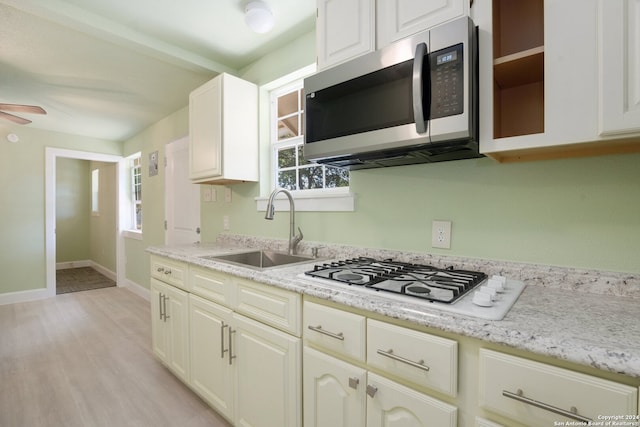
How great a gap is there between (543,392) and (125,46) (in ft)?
9.36

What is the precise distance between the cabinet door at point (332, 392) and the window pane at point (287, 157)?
58.6 inches

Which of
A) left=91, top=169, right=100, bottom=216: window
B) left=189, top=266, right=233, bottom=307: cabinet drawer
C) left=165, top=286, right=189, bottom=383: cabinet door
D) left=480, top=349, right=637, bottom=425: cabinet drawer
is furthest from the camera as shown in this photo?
left=91, top=169, right=100, bottom=216: window

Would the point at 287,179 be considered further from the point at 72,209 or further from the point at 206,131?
the point at 72,209

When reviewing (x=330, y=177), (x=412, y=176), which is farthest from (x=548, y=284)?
(x=330, y=177)

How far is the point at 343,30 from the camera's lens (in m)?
1.41

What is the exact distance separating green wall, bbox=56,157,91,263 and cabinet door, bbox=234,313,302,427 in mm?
6896

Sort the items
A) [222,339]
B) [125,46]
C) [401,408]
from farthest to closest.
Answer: [125,46], [222,339], [401,408]

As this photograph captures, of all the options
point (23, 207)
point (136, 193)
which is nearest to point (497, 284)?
point (136, 193)

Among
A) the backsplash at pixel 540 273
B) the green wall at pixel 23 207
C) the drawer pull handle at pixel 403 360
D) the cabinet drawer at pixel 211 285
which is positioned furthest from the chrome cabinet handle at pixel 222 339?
the green wall at pixel 23 207

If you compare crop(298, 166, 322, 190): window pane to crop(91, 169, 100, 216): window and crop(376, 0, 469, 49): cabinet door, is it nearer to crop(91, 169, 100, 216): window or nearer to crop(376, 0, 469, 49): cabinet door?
crop(376, 0, 469, 49): cabinet door

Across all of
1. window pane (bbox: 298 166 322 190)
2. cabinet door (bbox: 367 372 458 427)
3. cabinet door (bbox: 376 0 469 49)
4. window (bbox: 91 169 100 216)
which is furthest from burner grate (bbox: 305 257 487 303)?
window (bbox: 91 169 100 216)

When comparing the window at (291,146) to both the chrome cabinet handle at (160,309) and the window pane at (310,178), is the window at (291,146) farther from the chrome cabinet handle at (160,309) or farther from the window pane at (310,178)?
the chrome cabinet handle at (160,309)

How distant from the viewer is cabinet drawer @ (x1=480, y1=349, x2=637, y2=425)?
609 millimetres

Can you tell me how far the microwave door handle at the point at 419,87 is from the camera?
107 centimetres
